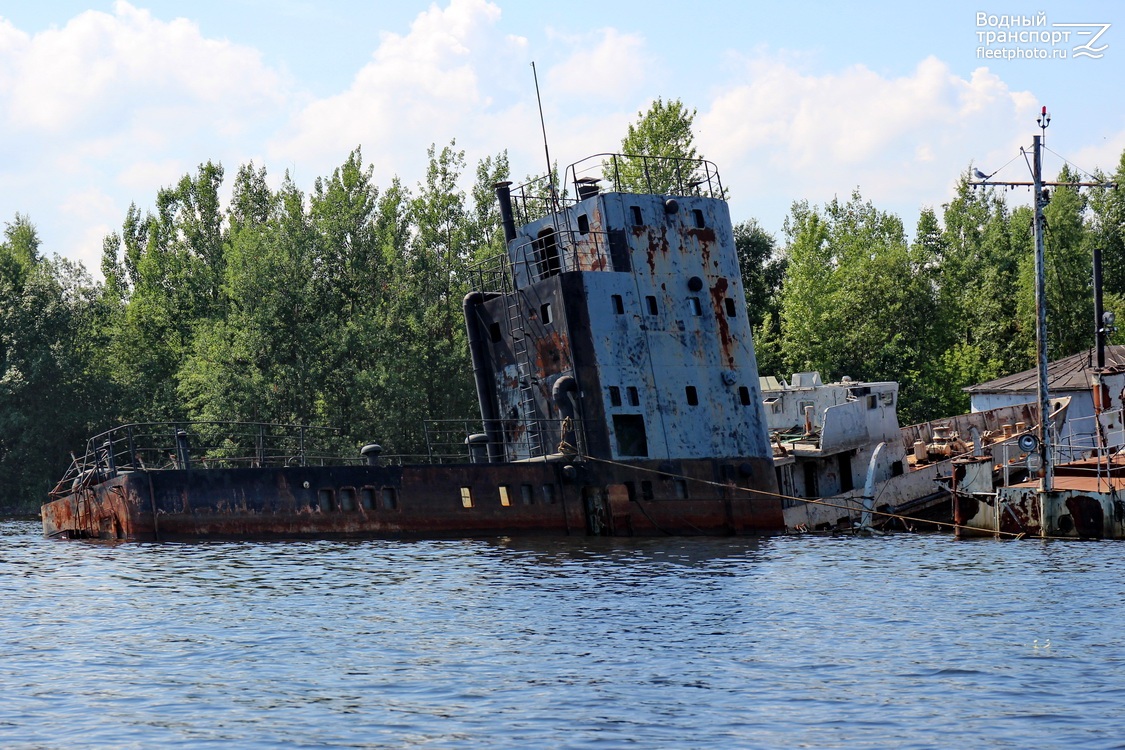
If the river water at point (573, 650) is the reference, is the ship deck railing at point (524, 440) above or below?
above

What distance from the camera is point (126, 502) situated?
35.2 metres

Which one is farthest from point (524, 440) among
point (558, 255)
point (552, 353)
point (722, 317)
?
point (722, 317)

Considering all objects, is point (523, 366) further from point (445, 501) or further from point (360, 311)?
point (360, 311)

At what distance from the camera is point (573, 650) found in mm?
19766

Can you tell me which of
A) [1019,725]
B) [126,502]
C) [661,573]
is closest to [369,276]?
[126,502]

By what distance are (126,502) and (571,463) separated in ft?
39.7

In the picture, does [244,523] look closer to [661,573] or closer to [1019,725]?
[661,573]

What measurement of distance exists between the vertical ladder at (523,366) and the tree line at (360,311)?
25.3 meters

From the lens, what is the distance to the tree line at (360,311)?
61.7m

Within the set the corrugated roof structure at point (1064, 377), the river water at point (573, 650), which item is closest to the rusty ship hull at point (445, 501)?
the river water at point (573, 650)

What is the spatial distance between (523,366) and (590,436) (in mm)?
3232

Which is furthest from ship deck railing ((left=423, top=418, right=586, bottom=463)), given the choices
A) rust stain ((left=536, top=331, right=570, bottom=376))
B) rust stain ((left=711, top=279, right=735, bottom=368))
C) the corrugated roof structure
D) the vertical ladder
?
the corrugated roof structure

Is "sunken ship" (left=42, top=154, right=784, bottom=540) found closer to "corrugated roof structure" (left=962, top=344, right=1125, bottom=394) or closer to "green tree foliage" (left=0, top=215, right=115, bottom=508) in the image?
"corrugated roof structure" (left=962, top=344, right=1125, bottom=394)

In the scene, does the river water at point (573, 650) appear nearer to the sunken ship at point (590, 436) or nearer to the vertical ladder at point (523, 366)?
the sunken ship at point (590, 436)
